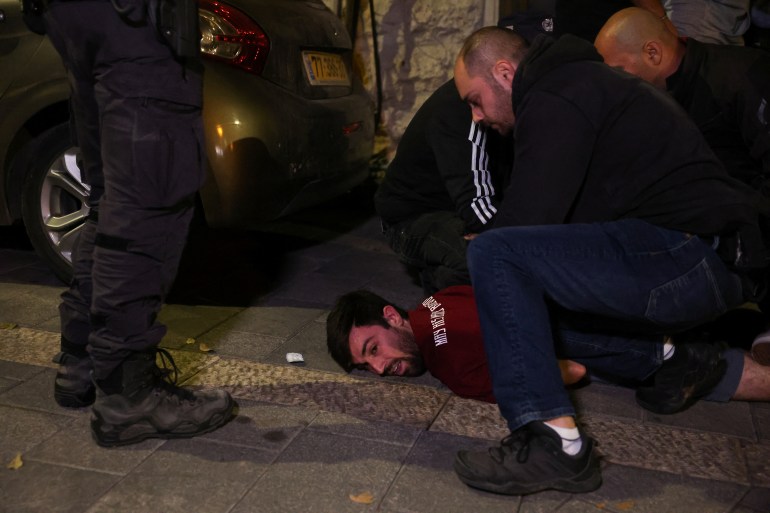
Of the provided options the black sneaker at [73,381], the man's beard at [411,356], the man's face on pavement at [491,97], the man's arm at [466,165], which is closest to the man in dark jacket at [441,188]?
the man's arm at [466,165]

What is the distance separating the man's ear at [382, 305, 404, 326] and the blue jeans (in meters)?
0.93

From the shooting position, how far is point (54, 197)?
4402 mm

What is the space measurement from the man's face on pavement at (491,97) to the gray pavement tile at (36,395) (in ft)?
5.76

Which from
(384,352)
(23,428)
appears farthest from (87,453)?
(384,352)

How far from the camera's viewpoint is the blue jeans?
2.49 m

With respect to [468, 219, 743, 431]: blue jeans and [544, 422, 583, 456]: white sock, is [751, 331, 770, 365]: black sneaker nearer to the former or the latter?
[468, 219, 743, 431]: blue jeans

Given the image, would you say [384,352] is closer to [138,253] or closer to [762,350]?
[138,253]

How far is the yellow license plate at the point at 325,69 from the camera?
4.57 m

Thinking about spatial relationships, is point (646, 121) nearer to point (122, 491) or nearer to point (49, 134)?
point (122, 491)

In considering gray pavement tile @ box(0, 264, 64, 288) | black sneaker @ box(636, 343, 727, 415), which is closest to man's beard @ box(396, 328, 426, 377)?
black sneaker @ box(636, 343, 727, 415)

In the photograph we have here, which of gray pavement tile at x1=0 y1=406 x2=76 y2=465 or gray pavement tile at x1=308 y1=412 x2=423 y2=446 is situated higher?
gray pavement tile at x1=0 y1=406 x2=76 y2=465

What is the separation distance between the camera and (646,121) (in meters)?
2.65

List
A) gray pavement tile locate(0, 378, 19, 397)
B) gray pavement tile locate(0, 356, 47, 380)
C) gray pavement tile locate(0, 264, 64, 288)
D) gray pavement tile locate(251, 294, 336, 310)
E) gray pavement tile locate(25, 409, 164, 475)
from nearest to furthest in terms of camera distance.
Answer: gray pavement tile locate(25, 409, 164, 475) → gray pavement tile locate(0, 378, 19, 397) → gray pavement tile locate(0, 356, 47, 380) → gray pavement tile locate(251, 294, 336, 310) → gray pavement tile locate(0, 264, 64, 288)

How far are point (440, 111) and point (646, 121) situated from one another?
148 centimetres
